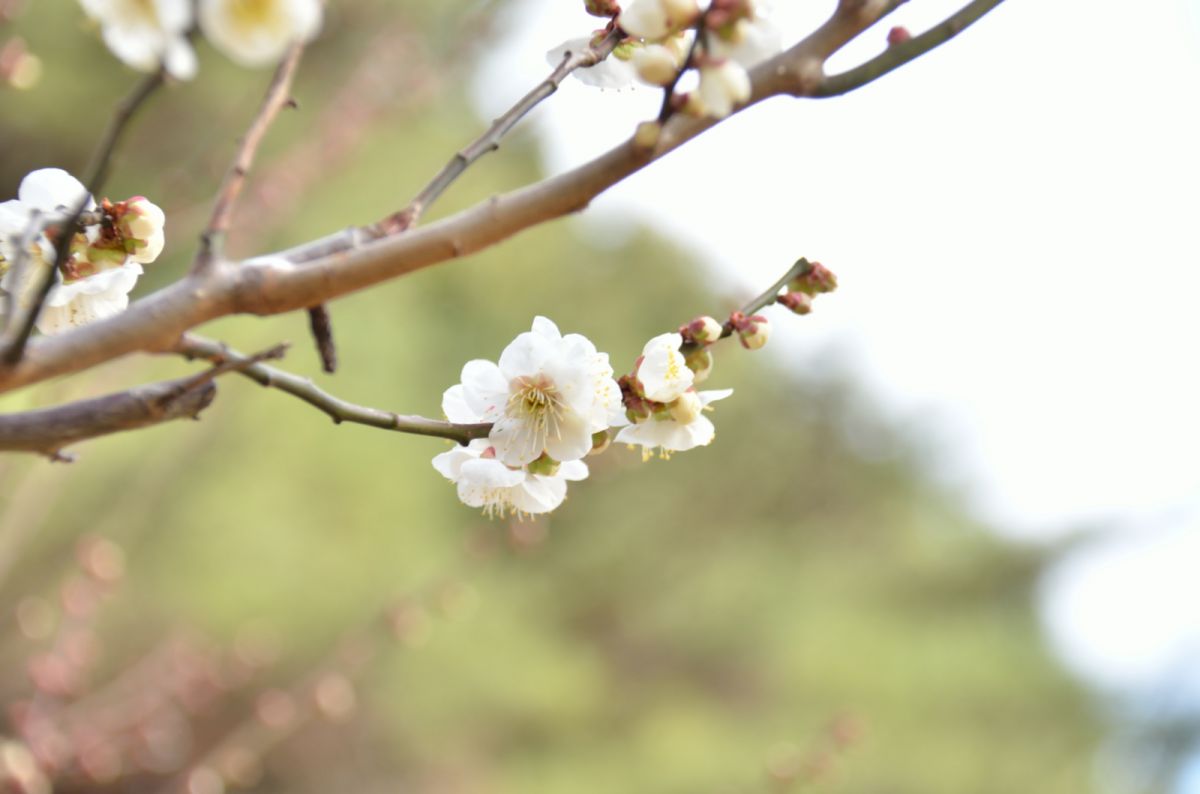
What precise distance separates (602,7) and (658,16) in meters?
0.07

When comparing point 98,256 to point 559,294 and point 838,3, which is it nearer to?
point 838,3

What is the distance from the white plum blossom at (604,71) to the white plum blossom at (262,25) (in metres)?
0.12

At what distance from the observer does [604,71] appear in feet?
1.06

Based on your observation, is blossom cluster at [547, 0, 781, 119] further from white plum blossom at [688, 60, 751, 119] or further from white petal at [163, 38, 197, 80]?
white petal at [163, 38, 197, 80]

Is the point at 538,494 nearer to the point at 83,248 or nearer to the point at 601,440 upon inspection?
the point at 601,440

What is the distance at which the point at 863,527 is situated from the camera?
3.34 meters

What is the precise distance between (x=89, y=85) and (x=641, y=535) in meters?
1.90

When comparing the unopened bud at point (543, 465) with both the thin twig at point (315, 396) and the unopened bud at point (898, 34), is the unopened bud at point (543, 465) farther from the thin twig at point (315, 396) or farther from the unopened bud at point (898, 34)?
the unopened bud at point (898, 34)

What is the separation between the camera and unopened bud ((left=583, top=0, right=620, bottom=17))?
311 mm

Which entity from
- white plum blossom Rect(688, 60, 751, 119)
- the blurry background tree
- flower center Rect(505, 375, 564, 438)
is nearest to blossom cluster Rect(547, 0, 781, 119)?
white plum blossom Rect(688, 60, 751, 119)

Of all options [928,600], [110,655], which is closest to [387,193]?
[110,655]

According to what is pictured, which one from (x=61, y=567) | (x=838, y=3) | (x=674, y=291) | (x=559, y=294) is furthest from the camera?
(x=674, y=291)

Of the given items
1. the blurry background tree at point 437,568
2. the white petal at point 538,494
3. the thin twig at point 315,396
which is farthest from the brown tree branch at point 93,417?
the blurry background tree at point 437,568

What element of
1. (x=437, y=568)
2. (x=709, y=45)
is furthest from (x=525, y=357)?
(x=437, y=568)
